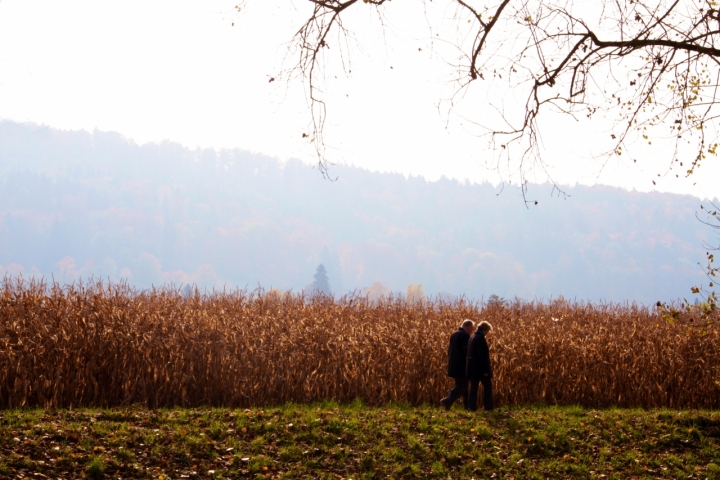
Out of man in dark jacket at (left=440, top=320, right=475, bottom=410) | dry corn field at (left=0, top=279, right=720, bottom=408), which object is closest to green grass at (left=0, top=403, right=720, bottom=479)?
man in dark jacket at (left=440, top=320, right=475, bottom=410)

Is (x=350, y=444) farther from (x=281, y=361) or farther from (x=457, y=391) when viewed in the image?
(x=281, y=361)

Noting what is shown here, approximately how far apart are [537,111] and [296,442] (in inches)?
252

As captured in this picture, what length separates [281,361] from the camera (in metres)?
14.0

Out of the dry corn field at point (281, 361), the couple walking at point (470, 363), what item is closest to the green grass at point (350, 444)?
the couple walking at point (470, 363)

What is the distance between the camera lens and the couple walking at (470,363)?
1204 cm

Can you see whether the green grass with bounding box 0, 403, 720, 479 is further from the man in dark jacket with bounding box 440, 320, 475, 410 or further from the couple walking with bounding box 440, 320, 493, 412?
the man in dark jacket with bounding box 440, 320, 475, 410

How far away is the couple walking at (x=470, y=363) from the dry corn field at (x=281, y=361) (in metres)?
1.63

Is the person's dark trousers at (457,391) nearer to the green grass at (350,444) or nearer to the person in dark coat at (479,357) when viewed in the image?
the green grass at (350,444)

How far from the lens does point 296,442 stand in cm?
1041

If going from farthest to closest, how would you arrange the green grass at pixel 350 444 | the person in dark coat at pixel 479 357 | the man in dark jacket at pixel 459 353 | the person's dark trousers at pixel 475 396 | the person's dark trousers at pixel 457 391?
the person's dark trousers at pixel 457 391 < the person's dark trousers at pixel 475 396 < the man in dark jacket at pixel 459 353 < the person in dark coat at pixel 479 357 < the green grass at pixel 350 444

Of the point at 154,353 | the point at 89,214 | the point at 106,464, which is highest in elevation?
the point at 89,214

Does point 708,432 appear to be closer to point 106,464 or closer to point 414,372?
point 414,372

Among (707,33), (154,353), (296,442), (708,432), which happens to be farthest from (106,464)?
(707,33)

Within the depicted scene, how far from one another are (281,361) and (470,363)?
13.1 ft
